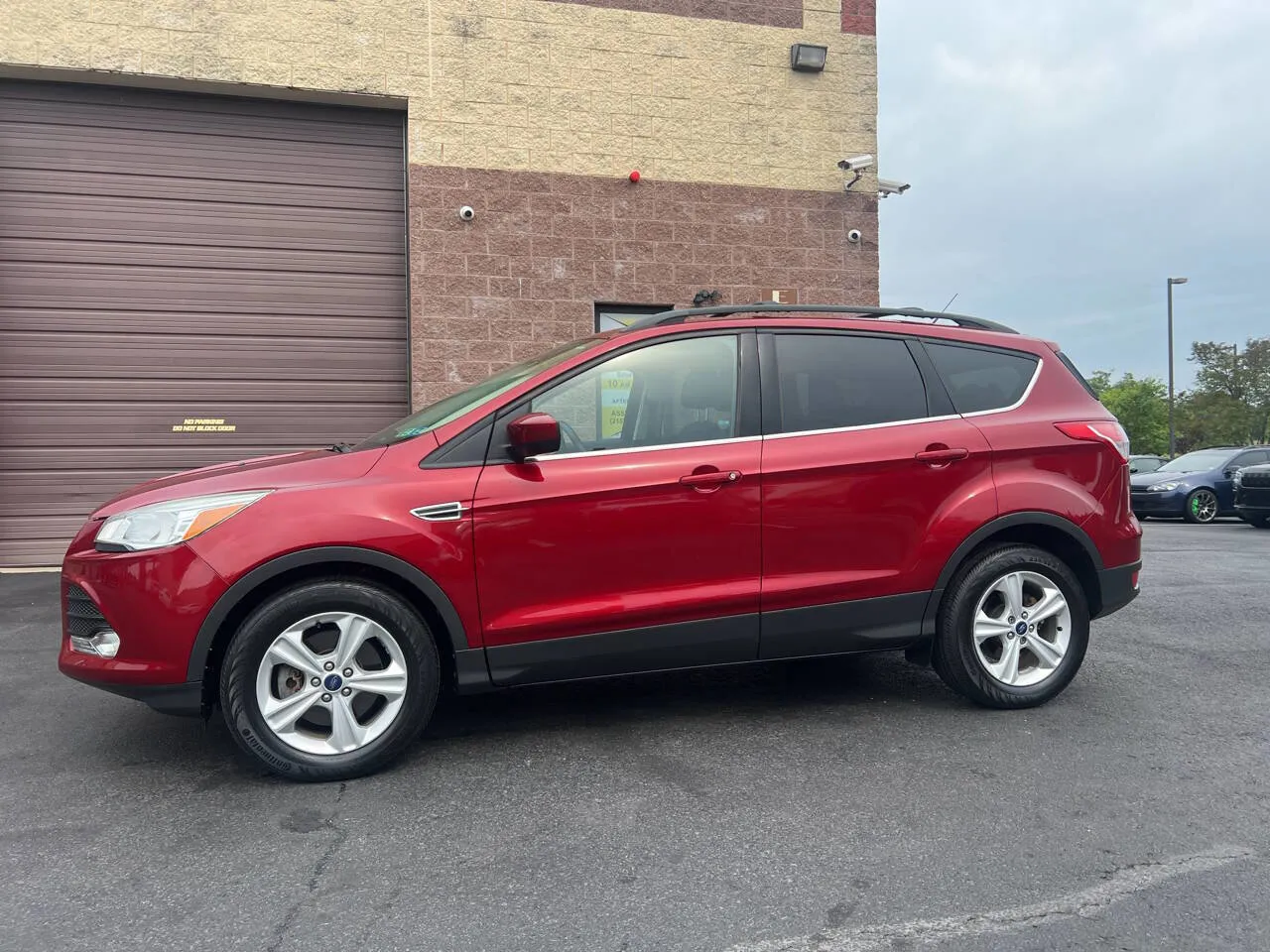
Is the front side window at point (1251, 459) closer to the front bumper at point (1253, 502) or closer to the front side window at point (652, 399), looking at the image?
the front bumper at point (1253, 502)

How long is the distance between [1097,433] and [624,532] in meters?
2.29

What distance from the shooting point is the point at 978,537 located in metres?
4.02

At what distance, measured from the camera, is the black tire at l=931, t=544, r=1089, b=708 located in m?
4.03

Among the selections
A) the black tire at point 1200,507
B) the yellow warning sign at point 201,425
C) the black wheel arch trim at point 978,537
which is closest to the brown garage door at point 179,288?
the yellow warning sign at point 201,425

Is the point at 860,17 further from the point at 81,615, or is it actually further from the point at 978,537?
the point at 81,615

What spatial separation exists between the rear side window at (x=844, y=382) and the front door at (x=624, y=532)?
21 centimetres

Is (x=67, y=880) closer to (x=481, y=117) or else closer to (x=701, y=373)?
(x=701, y=373)

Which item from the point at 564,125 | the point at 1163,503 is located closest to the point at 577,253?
the point at 564,125

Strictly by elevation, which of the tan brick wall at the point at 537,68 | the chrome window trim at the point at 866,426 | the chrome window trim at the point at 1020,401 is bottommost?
the chrome window trim at the point at 866,426

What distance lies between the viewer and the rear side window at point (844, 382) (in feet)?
13.0

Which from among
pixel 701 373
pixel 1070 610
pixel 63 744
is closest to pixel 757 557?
pixel 701 373

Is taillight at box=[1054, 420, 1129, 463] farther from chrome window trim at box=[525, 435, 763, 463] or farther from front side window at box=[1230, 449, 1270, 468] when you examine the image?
front side window at box=[1230, 449, 1270, 468]

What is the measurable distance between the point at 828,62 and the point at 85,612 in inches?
369

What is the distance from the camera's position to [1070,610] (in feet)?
13.6
